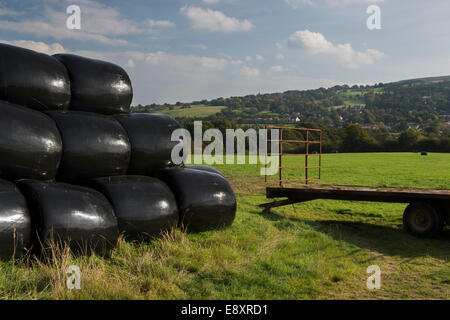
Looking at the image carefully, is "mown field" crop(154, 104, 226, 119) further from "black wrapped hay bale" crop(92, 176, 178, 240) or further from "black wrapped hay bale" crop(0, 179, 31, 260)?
"black wrapped hay bale" crop(0, 179, 31, 260)

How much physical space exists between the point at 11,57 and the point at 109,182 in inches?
85.1

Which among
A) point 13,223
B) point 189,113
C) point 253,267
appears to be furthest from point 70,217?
point 189,113

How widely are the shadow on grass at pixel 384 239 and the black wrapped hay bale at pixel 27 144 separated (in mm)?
5561

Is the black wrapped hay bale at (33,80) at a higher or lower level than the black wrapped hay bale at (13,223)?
higher

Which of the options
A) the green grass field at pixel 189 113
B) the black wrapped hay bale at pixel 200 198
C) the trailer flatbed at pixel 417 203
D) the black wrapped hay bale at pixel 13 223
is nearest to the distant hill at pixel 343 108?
the green grass field at pixel 189 113

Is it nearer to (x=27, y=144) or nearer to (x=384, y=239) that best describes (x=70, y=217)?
(x=27, y=144)

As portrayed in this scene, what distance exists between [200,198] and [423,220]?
16.8 ft

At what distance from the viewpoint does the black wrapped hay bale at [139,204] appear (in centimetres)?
557

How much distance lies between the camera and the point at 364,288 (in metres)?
5.00

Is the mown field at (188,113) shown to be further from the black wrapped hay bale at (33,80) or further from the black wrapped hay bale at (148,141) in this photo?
the black wrapped hay bale at (33,80)

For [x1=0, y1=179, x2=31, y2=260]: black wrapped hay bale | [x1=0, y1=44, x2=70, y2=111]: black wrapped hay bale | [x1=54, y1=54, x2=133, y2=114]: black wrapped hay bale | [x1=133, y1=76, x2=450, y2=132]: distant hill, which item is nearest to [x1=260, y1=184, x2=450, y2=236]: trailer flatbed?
[x1=54, y1=54, x2=133, y2=114]: black wrapped hay bale

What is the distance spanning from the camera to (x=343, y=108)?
421 feet
